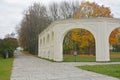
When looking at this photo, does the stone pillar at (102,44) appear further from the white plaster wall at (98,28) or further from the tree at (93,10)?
the tree at (93,10)

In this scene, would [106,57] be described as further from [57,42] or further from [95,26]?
[57,42]

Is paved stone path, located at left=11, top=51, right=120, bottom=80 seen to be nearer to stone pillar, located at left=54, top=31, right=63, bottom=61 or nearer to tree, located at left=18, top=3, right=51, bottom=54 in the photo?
stone pillar, located at left=54, top=31, right=63, bottom=61

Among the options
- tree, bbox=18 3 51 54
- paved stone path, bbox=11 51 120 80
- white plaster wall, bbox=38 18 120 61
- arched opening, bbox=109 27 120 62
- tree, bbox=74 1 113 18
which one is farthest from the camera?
tree, bbox=18 3 51 54

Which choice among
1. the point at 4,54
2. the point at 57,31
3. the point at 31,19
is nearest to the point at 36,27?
the point at 31,19

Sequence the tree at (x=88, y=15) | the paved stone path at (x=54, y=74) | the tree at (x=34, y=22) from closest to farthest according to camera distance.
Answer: the paved stone path at (x=54, y=74) → the tree at (x=88, y=15) → the tree at (x=34, y=22)

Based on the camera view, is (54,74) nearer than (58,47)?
Yes

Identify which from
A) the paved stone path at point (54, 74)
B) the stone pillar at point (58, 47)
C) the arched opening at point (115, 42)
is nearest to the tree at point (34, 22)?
the arched opening at point (115, 42)

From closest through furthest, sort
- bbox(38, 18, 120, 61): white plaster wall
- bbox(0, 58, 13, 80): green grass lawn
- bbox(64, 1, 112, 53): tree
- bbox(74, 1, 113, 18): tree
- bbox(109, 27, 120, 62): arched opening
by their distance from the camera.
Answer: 1. bbox(0, 58, 13, 80): green grass lawn
2. bbox(38, 18, 120, 61): white plaster wall
3. bbox(109, 27, 120, 62): arched opening
4. bbox(64, 1, 112, 53): tree
5. bbox(74, 1, 113, 18): tree

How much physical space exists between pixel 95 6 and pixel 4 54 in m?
18.2

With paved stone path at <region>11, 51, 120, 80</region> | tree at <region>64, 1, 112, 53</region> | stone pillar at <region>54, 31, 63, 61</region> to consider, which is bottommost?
paved stone path at <region>11, 51, 120, 80</region>

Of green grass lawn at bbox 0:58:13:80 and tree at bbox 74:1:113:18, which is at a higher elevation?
tree at bbox 74:1:113:18

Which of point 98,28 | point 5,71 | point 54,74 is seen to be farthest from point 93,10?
point 54,74

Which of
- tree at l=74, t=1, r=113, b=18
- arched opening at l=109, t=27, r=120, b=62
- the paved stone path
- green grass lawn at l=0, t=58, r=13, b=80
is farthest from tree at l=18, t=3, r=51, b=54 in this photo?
the paved stone path

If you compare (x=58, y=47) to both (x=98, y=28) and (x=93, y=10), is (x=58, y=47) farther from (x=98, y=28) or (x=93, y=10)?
(x=93, y=10)
